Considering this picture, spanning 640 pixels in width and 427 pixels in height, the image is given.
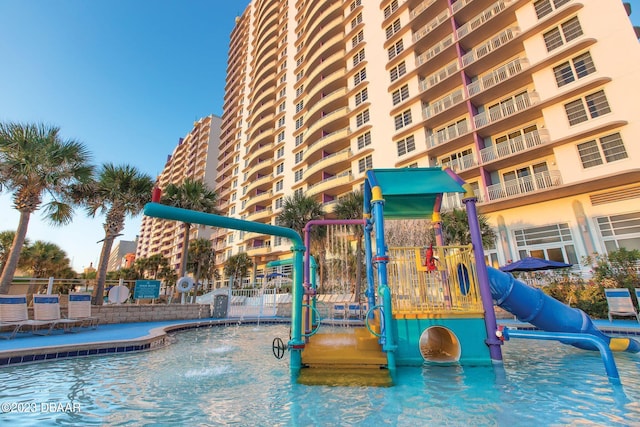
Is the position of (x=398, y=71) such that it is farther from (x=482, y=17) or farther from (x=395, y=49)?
(x=482, y=17)

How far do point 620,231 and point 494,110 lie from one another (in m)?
10.8

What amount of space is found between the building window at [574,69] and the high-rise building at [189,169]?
57.8m

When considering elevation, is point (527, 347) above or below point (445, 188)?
below

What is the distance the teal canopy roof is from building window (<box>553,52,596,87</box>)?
1821 centimetres

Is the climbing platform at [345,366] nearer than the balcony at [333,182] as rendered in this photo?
Yes

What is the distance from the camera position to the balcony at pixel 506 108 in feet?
60.3

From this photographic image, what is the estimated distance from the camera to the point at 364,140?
97.1 feet

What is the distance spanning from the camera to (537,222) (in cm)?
1802

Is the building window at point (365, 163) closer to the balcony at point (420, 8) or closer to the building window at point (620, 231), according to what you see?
the balcony at point (420, 8)

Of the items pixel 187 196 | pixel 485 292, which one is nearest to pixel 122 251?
pixel 187 196

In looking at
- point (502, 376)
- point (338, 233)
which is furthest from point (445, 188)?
point (338, 233)

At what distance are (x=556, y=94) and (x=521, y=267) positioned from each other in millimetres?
12659

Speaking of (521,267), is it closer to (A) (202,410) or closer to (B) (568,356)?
(B) (568,356)

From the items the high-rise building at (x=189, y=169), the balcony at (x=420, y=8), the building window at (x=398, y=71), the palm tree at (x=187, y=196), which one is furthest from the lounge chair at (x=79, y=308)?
the high-rise building at (x=189, y=169)
